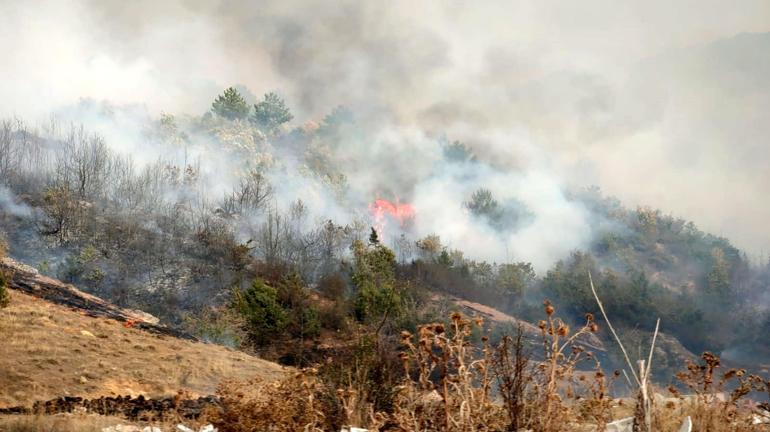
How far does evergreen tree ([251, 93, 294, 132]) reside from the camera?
90.6 m

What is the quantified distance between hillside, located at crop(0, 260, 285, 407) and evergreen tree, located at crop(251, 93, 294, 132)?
231ft

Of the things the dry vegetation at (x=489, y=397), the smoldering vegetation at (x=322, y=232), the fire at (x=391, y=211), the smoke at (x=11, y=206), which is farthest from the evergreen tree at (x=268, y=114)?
the dry vegetation at (x=489, y=397)

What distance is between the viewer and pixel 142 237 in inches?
1714

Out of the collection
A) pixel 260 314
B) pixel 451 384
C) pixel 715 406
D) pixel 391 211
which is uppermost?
pixel 391 211

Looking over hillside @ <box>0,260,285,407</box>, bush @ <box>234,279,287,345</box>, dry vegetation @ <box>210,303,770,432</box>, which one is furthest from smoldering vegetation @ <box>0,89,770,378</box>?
hillside @ <box>0,260,285,407</box>

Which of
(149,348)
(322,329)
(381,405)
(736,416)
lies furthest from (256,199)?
(736,416)

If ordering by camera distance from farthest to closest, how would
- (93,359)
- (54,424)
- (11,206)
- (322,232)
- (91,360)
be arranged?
(322,232) < (11,206) < (93,359) < (91,360) < (54,424)

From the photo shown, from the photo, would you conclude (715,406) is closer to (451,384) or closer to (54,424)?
(451,384)

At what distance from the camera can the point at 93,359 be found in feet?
48.5

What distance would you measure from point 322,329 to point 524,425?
30836 millimetres

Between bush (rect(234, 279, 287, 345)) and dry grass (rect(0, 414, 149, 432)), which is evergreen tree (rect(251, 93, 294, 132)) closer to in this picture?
bush (rect(234, 279, 287, 345))

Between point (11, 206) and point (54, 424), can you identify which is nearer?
point (54, 424)

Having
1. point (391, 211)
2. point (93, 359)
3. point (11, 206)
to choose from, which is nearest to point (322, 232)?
point (11, 206)

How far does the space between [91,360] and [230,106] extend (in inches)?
2780
